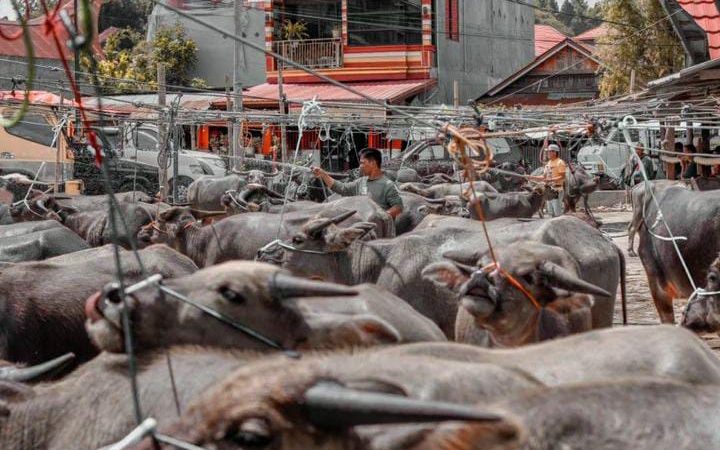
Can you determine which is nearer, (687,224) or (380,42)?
(687,224)

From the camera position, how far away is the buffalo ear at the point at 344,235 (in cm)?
888

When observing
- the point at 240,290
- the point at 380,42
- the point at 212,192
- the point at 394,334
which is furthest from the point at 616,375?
the point at 380,42

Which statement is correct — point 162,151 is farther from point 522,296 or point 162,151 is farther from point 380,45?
point 380,45

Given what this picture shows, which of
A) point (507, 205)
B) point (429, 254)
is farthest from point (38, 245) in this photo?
point (507, 205)

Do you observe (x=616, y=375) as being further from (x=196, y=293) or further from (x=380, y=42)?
(x=380, y=42)

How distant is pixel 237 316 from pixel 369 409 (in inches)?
74.7

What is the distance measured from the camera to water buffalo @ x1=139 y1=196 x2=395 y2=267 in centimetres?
1068

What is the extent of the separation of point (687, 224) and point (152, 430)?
8560 mm

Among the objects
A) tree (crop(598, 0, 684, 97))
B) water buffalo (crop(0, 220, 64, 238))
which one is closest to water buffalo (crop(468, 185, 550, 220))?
water buffalo (crop(0, 220, 64, 238))

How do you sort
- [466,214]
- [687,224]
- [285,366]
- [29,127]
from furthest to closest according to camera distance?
[29,127] < [466,214] < [687,224] < [285,366]

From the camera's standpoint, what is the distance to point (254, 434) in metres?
2.70

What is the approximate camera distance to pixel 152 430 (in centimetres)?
290

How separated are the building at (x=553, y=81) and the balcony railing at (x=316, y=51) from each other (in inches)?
200

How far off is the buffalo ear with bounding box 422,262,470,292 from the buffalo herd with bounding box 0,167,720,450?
1 cm
